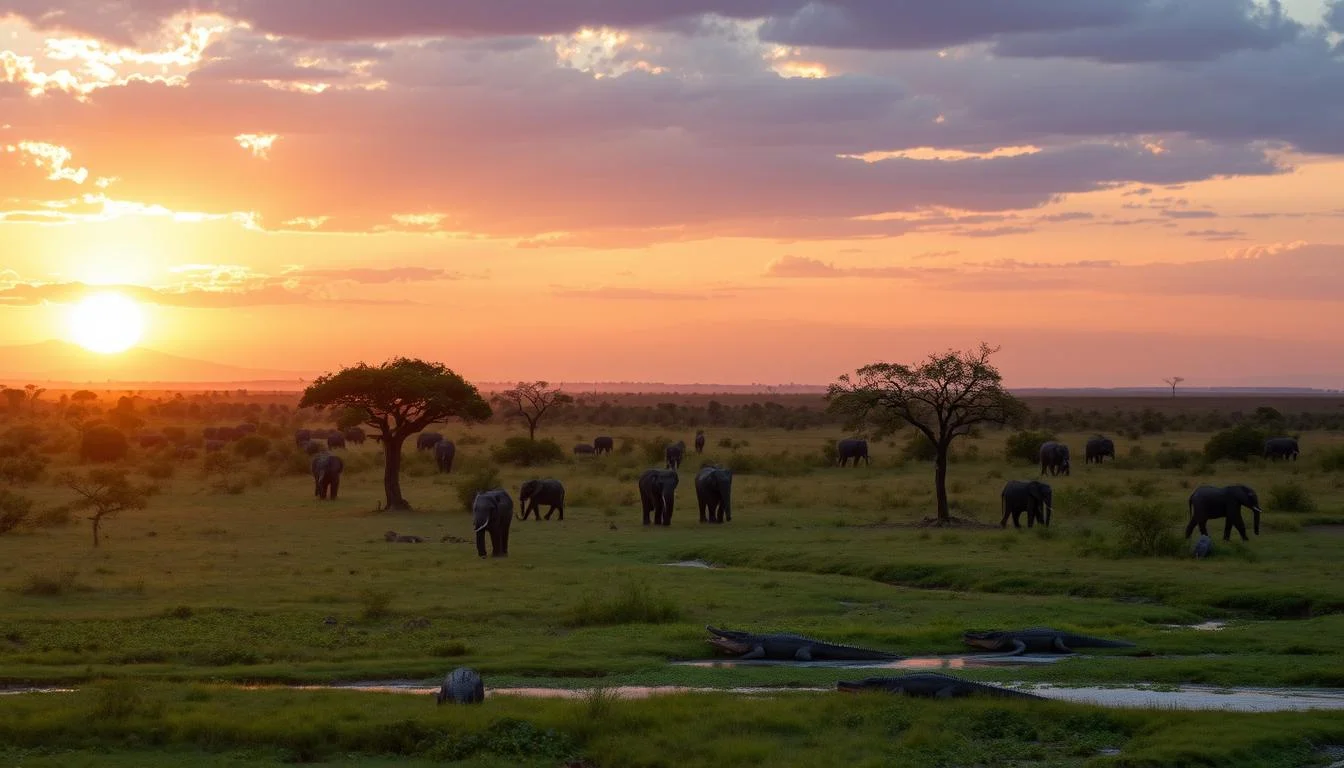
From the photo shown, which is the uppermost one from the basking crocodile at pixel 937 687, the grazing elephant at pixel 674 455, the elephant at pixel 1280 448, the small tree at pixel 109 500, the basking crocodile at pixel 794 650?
the elephant at pixel 1280 448

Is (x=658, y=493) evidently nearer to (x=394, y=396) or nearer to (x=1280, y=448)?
(x=394, y=396)

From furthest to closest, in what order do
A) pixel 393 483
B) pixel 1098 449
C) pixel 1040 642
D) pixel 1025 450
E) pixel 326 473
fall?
pixel 1025 450 < pixel 1098 449 < pixel 326 473 < pixel 393 483 < pixel 1040 642

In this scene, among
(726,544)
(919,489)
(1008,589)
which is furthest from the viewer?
(919,489)

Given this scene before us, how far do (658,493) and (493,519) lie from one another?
7.74 meters

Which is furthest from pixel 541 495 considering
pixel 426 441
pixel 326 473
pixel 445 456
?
pixel 426 441

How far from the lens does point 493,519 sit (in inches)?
1201

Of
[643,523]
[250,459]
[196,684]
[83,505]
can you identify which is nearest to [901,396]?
[643,523]

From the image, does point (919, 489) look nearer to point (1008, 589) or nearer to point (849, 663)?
point (1008, 589)

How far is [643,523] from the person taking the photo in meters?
38.0

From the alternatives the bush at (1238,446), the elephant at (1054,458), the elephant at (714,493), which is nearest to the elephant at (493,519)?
the elephant at (714,493)

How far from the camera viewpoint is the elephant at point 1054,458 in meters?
53.5

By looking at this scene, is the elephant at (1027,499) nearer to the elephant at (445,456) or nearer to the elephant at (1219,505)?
the elephant at (1219,505)

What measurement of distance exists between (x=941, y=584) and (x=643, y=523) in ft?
40.7

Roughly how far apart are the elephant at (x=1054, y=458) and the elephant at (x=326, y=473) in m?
26.0
